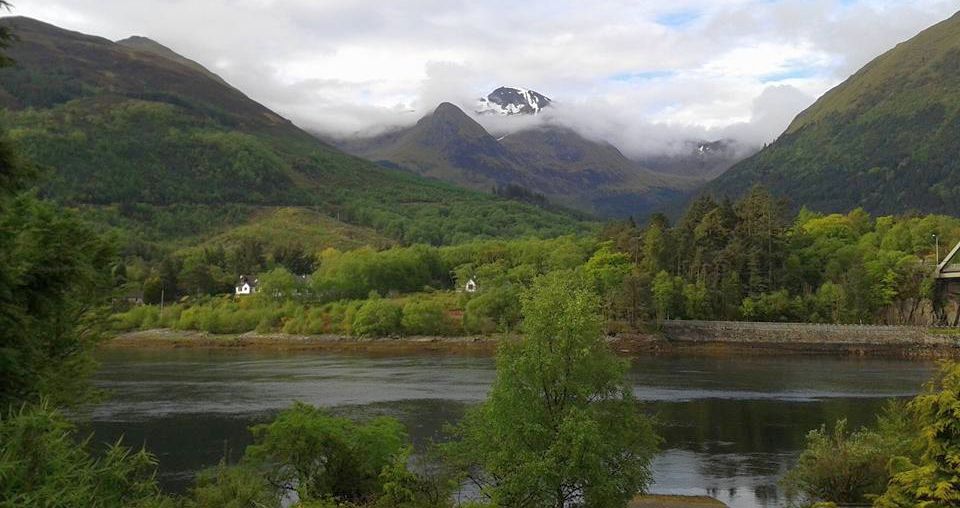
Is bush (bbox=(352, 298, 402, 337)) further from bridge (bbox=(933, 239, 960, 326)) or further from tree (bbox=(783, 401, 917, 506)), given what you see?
tree (bbox=(783, 401, 917, 506))

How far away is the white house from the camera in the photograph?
477ft

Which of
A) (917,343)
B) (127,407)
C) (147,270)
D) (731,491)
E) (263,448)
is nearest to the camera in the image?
(263,448)

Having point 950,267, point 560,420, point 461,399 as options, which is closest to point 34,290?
point 560,420

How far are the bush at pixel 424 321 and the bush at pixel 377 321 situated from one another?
1.43 meters

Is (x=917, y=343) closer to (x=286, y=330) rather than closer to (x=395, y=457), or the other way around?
(x=286, y=330)

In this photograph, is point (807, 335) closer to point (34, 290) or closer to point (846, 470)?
point (846, 470)

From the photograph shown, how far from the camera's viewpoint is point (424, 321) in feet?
382

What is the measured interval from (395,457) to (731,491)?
55.3 feet

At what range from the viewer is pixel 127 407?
56.0 metres

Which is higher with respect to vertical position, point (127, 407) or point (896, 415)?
point (896, 415)

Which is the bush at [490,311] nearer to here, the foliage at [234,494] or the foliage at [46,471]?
the foliage at [234,494]

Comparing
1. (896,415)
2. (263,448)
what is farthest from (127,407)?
(896,415)

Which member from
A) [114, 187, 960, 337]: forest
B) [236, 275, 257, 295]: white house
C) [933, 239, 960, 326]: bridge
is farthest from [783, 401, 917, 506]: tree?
[236, 275, 257, 295]: white house

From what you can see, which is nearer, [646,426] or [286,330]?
[646,426]
